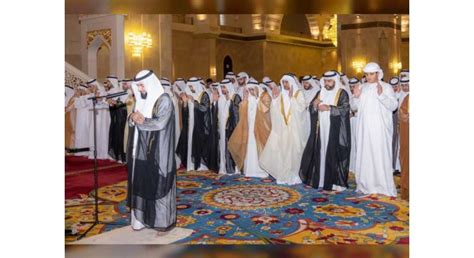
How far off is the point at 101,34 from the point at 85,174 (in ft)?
18.7

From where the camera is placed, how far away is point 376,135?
19.4ft

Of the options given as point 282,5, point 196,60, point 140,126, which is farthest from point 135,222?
point 196,60

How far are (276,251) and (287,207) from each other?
168 cm

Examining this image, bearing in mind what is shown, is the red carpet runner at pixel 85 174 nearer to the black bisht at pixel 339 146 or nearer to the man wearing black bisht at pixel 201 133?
the man wearing black bisht at pixel 201 133

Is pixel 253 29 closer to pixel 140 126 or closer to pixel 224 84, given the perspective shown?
pixel 224 84

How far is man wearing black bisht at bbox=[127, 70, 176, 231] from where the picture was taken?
4191 mm

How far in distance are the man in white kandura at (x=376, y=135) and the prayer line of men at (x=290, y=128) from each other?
12mm

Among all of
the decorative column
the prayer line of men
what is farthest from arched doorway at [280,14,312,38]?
the prayer line of men

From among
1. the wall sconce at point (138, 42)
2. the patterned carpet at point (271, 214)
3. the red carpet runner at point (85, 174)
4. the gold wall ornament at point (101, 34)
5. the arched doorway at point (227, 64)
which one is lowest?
the patterned carpet at point (271, 214)

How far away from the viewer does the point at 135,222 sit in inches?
175

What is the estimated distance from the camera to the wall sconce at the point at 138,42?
39.3 ft

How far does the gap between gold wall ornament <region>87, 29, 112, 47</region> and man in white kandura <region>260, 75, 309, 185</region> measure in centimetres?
655

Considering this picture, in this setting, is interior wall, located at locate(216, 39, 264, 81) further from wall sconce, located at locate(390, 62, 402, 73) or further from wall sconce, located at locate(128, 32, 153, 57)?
wall sconce, located at locate(128, 32, 153, 57)

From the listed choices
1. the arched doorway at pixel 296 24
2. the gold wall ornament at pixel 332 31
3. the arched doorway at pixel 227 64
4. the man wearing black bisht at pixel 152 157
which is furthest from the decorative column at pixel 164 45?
the arched doorway at pixel 296 24
